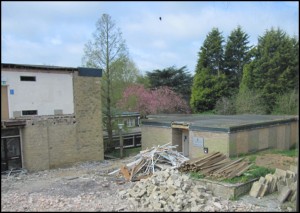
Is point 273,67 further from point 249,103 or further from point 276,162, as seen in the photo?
point 276,162

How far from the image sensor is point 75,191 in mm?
12789

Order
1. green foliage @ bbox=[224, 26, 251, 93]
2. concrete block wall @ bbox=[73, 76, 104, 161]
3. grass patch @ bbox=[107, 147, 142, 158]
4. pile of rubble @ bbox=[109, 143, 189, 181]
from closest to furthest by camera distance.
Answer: pile of rubble @ bbox=[109, 143, 189, 181] → concrete block wall @ bbox=[73, 76, 104, 161] → grass patch @ bbox=[107, 147, 142, 158] → green foliage @ bbox=[224, 26, 251, 93]

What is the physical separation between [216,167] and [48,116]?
10.9m

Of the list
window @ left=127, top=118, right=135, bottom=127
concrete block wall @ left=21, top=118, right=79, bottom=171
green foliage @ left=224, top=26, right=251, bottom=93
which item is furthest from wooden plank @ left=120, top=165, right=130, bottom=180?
green foliage @ left=224, top=26, right=251, bottom=93

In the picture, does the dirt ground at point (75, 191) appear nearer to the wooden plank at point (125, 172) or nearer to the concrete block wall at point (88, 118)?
the wooden plank at point (125, 172)

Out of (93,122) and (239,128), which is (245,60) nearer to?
(239,128)

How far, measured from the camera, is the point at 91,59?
1003 inches

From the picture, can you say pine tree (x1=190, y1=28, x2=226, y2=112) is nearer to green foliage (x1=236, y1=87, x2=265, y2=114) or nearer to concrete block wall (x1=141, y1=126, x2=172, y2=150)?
green foliage (x1=236, y1=87, x2=265, y2=114)

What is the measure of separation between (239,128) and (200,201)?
970 cm

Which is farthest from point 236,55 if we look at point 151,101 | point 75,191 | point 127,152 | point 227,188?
point 75,191

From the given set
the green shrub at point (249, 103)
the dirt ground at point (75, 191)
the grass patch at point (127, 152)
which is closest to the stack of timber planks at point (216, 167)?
the dirt ground at point (75, 191)

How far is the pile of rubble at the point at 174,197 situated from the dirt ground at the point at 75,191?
374 mm

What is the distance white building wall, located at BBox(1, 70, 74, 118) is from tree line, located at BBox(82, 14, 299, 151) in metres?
5.98

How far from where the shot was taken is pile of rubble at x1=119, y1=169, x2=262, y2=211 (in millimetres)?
10055
